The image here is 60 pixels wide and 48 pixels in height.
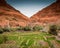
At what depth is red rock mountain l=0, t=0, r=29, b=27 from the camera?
70.4 m

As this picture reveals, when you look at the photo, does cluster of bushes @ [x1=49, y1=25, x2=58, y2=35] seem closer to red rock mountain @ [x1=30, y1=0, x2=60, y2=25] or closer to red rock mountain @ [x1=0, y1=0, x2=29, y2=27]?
red rock mountain @ [x1=0, y1=0, x2=29, y2=27]

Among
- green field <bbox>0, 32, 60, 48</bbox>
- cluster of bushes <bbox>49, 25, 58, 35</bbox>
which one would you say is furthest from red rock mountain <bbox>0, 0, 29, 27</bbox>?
green field <bbox>0, 32, 60, 48</bbox>

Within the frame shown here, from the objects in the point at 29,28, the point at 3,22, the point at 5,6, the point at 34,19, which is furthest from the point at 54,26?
the point at 5,6

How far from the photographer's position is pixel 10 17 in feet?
258

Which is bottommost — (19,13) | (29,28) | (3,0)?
(29,28)

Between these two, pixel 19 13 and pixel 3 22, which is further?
pixel 19 13

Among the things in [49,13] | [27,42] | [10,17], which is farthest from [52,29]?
[49,13]

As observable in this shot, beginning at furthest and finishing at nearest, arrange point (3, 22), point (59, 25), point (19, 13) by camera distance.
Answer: point (19, 13)
point (3, 22)
point (59, 25)

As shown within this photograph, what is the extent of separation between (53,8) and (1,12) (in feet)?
89.7

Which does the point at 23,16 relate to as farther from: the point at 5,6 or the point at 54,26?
the point at 54,26

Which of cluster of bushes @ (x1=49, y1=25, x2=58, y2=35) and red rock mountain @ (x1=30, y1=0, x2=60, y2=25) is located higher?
red rock mountain @ (x1=30, y1=0, x2=60, y2=25)

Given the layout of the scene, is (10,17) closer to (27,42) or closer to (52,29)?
(52,29)

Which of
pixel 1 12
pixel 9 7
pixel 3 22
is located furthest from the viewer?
pixel 9 7

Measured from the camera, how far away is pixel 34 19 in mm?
88500
